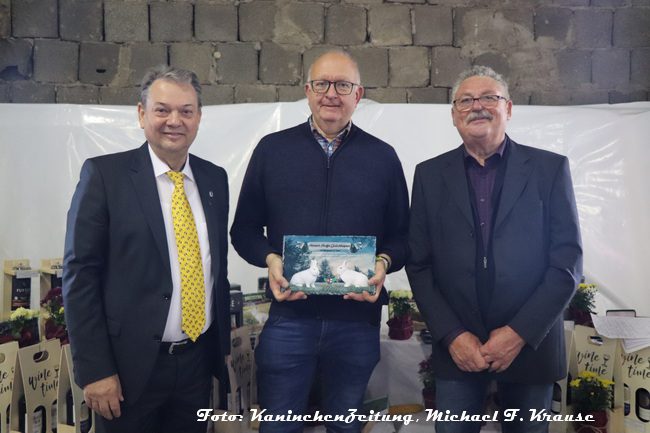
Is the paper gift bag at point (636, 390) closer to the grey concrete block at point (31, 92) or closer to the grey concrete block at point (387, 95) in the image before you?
the grey concrete block at point (387, 95)

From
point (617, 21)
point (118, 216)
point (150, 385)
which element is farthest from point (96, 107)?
point (617, 21)

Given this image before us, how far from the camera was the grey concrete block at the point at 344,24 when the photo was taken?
12.7 feet

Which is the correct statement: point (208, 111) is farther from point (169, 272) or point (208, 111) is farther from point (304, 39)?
point (169, 272)

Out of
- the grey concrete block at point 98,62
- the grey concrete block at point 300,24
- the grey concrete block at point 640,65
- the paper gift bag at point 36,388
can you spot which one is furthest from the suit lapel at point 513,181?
the grey concrete block at point 98,62

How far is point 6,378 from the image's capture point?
6.80ft

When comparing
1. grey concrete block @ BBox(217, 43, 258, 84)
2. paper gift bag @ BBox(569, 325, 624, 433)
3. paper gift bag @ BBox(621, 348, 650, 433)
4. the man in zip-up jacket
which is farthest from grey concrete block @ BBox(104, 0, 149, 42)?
paper gift bag @ BBox(621, 348, 650, 433)

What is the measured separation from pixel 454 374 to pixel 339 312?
437 mm

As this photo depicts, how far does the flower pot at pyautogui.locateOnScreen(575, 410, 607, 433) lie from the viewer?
228 centimetres

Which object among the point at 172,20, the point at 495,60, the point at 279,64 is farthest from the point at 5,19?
the point at 495,60

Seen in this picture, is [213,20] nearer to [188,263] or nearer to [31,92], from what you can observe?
[31,92]

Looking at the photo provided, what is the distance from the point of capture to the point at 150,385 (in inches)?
64.9

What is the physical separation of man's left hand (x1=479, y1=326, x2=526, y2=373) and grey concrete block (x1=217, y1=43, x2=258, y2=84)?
279 centimetres

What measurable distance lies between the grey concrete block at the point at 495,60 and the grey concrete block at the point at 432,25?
259 millimetres

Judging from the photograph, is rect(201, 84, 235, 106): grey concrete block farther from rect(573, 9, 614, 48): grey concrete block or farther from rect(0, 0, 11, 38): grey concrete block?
rect(573, 9, 614, 48): grey concrete block
